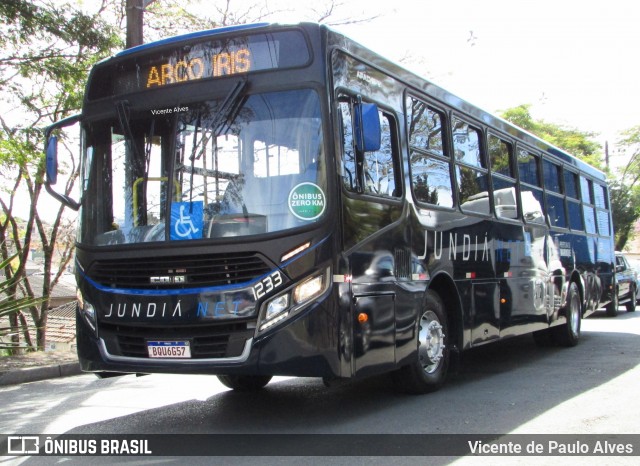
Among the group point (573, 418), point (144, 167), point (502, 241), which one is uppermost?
point (144, 167)

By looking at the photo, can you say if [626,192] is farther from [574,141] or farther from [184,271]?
[184,271]

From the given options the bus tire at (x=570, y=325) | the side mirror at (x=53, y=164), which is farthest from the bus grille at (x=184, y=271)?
the bus tire at (x=570, y=325)

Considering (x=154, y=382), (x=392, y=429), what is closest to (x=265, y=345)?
(x=392, y=429)

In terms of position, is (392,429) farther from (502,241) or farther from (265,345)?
(502,241)

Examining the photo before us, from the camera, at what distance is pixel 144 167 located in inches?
241

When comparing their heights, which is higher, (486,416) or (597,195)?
(597,195)

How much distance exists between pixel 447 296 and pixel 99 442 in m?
3.75

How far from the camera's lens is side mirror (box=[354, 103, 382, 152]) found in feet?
19.2

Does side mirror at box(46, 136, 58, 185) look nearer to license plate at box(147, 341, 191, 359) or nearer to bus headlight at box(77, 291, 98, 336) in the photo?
bus headlight at box(77, 291, 98, 336)

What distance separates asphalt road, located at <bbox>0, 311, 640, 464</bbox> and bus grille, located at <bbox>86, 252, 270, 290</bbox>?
4.03 ft

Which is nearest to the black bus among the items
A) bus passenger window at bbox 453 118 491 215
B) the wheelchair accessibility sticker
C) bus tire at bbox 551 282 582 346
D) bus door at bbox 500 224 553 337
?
the wheelchair accessibility sticker

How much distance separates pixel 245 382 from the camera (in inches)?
305

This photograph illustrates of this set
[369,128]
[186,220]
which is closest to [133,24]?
[186,220]

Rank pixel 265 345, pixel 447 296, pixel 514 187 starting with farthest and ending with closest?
pixel 514 187 < pixel 447 296 < pixel 265 345
